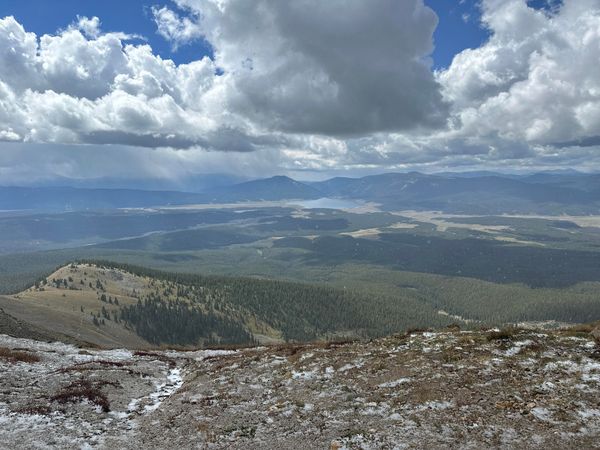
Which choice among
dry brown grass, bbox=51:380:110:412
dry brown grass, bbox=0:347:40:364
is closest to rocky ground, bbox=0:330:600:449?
dry brown grass, bbox=51:380:110:412

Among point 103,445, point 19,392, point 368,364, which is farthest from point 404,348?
point 19,392

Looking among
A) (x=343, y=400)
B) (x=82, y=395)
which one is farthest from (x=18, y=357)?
(x=343, y=400)

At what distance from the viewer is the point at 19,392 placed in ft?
93.5

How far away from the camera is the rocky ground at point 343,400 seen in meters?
20.0

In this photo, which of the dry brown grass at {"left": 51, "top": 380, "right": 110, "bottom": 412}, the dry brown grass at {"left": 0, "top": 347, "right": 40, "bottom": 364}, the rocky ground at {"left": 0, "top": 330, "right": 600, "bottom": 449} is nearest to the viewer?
the rocky ground at {"left": 0, "top": 330, "right": 600, "bottom": 449}

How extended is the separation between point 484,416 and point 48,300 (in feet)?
659

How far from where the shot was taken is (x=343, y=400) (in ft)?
81.6

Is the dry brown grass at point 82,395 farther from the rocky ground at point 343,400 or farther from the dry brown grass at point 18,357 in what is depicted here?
the dry brown grass at point 18,357

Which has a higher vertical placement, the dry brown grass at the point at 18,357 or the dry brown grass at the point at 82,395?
the dry brown grass at the point at 82,395

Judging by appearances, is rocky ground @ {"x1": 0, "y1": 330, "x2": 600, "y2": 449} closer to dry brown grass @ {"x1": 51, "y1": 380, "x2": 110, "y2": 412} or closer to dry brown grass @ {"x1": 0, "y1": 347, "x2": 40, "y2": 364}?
dry brown grass @ {"x1": 51, "y1": 380, "x2": 110, "y2": 412}

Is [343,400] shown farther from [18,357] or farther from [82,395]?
[18,357]

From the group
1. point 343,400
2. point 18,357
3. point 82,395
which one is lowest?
point 18,357

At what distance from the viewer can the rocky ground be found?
20.0 metres

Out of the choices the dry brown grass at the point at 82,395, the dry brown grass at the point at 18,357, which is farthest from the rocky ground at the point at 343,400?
the dry brown grass at the point at 18,357
